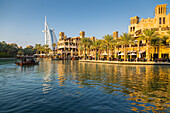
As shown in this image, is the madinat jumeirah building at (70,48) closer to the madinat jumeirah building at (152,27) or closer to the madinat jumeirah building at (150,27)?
the madinat jumeirah building at (150,27)

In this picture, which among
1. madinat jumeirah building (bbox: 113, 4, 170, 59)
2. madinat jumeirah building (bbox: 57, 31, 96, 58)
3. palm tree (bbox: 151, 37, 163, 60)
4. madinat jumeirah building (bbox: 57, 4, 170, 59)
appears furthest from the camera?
madinat jumeirah building (bbox: 57, 31, 96, 58)

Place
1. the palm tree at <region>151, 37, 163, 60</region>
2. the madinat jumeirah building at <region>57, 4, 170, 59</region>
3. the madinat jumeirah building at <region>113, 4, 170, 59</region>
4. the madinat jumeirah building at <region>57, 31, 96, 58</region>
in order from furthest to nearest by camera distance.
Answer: the madinat jumeirah building at <region>57, 31, 96, 58</region>
the madinat jumeirah building at <region>113, 4, 170, 59</region>
the madinat jumeirah building at <region>57, 4, 170, 59</region>
the palm tree at <region>151, 37, 163, 60</region>

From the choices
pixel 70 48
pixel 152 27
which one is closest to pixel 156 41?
pixel 152 27

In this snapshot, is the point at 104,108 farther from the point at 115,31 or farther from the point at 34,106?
the point at 115,31

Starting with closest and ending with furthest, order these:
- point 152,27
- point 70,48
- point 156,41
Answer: point 156,41 < point 152,27 < point 70,48

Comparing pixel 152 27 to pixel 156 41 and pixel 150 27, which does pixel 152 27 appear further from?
pixel 156 41

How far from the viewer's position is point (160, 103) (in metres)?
8.62

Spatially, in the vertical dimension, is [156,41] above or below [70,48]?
below

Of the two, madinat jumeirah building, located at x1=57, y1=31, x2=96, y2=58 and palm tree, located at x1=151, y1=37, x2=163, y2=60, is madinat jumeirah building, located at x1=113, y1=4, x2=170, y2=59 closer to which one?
palm tree, located at x1=151, y1=37, x2=163, y2=60

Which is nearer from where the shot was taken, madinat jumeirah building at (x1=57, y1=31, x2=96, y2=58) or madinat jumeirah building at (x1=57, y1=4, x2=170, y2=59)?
madinat jumeirah building at (x1=57, y1=4, x2=170, y2=59)

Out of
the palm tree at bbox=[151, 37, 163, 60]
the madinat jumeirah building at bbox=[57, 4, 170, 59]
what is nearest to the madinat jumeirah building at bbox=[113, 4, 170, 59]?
the madinat jumeirah building at bbox=[57, 4, 170, 59]

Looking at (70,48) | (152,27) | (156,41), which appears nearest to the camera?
(156,41)

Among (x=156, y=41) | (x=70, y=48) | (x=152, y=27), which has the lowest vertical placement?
(x=156, y=41)

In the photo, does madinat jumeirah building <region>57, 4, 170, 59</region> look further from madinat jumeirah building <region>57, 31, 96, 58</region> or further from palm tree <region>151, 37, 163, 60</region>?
madinat jumeirah building <region>57, 31, 96, 58</region>
